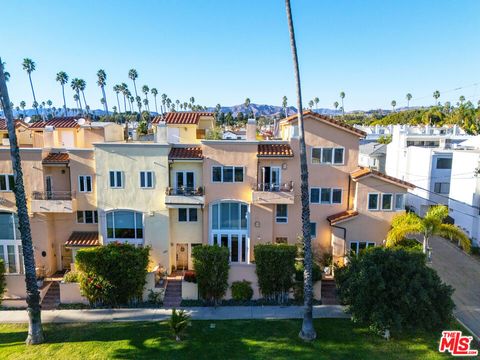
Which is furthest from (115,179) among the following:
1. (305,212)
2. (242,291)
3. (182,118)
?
(305,212)

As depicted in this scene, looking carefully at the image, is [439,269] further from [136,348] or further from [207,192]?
[136,348]

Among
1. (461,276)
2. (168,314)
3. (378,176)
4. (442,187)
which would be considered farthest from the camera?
(442,187)

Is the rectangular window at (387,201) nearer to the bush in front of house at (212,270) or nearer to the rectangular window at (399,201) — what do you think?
the rectangular window at (399,201)

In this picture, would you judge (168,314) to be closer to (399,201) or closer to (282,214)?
(282,214)

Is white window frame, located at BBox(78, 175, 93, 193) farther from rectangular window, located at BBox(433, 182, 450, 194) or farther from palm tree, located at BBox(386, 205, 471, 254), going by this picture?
rectangular window, located at BBox(433, 182, 450, 194)

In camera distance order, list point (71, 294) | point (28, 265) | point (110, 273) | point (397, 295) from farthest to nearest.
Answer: point (71, 294)
point (110, 273)
point (28, 265)
point (397, 295)

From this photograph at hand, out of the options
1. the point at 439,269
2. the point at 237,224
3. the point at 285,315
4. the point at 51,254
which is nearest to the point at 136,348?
the point at 285,315
